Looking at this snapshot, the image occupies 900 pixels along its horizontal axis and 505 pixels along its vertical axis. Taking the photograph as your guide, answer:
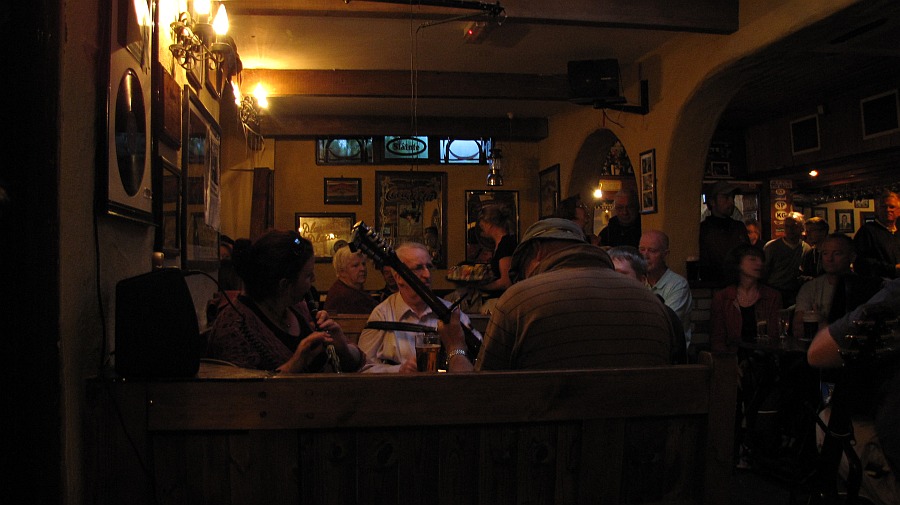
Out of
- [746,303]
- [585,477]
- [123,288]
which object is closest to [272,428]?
A: [123,288]

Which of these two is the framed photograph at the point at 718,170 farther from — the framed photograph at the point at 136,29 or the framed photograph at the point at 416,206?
the framed photograph at the point at 136,29

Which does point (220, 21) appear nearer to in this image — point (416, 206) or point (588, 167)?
point (588, 167)

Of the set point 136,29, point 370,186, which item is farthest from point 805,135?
point 136,29

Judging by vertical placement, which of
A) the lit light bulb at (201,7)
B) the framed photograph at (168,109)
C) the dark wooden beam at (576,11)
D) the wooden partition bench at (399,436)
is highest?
the dark wooden beam at (576,11)

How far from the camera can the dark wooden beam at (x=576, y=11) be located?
5020mm

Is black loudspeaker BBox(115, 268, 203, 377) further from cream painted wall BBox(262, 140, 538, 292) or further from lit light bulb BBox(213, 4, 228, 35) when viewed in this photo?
cream painted wall BBox(262, 140, 538, 292)

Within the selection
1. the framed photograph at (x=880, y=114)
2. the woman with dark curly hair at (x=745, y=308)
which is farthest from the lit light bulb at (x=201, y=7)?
the framed photograph at (x=880, y=114)

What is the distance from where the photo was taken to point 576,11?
16.8 ft

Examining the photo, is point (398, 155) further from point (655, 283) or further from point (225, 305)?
point (225, 305)

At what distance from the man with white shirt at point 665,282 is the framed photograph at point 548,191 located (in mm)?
4563

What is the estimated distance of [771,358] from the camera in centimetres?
440

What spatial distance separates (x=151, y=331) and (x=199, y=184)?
2.21 m

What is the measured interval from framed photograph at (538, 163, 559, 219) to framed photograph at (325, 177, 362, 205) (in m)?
2.70

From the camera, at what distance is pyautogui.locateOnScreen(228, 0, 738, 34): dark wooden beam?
5020mm
